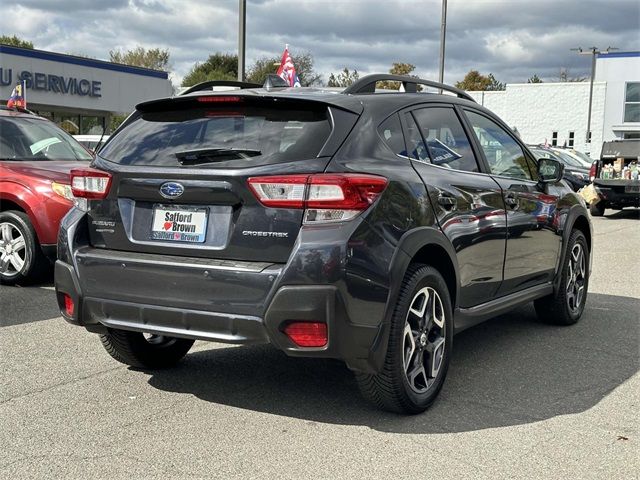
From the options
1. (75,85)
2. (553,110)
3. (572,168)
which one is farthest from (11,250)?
(553,110)

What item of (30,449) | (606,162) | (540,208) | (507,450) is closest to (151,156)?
(30,449)

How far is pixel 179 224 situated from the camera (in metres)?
4.00

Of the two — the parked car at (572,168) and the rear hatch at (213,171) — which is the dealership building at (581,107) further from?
the rear hatch at (213,171)

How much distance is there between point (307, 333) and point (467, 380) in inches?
62.5

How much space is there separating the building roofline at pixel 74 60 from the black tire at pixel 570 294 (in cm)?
2875

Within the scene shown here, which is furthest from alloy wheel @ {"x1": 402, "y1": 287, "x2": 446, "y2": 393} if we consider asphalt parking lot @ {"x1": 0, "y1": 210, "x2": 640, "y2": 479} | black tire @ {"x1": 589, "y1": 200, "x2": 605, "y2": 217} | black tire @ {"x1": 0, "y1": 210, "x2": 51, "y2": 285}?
black tire @ {"x1": 589, "y1": 200, "x2": 605, "y2": 217}

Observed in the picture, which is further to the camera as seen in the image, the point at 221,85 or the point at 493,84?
the point at 493,84

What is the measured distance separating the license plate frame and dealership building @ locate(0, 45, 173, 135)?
27.2 meters

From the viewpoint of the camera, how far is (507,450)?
149 inches

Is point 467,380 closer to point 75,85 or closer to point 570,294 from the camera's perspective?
point 570,294

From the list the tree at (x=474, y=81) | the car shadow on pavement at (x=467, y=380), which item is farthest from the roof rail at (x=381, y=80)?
the tree at (x=474, y=81)

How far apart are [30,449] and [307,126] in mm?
2035

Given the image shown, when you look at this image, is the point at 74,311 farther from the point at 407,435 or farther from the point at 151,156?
the point at 407,435

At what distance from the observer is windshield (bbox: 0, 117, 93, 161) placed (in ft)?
28.3
